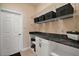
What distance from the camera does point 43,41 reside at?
2.18 m

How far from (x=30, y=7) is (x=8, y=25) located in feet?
1.75

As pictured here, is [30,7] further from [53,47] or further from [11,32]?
[53,47]

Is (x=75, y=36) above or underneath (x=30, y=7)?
underneath

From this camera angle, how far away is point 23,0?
1919 mm

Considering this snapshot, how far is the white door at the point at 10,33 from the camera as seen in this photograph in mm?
2029

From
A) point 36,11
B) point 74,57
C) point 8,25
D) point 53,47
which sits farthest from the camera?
point 36,11

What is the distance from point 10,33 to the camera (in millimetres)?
2047

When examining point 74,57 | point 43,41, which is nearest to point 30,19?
point 43,41

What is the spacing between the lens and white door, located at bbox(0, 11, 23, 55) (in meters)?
2.03

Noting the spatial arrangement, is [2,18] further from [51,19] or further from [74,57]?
[74,57]

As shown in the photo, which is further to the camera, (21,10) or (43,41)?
(43,41)

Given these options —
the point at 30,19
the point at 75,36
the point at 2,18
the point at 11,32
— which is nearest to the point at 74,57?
the point at 75,36

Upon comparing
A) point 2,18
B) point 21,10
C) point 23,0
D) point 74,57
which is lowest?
point 74,57

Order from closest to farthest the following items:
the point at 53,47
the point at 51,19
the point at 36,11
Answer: the point at 53,47
the point at 36,11
the point at 51,19
